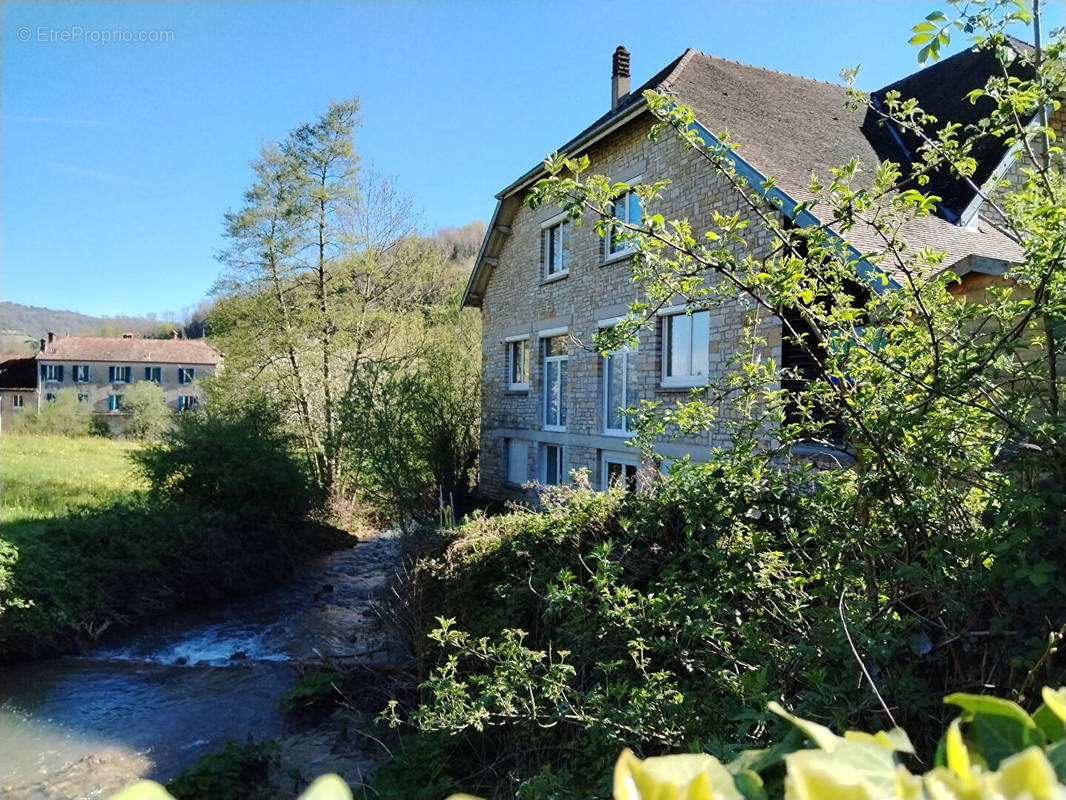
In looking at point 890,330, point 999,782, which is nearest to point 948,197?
point 890,330

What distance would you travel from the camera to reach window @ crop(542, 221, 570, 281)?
15141 mm

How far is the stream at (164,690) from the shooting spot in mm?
7043

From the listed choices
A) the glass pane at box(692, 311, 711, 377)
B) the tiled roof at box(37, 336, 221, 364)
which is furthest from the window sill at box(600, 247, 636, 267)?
the tiled roof at box(37, 336, 221, 364)

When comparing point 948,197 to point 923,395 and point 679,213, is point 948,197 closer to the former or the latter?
point 679,213

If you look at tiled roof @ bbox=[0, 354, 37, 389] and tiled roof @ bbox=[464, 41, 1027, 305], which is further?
tiled roof @ bbox=[0, 354, 37, 389]

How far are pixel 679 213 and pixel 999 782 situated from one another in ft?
37.0

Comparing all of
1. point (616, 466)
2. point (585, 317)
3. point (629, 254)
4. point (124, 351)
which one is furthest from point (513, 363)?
point (124, 351)

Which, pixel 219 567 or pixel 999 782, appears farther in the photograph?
pixel 219 567

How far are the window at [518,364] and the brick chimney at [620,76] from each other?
5.86 meters

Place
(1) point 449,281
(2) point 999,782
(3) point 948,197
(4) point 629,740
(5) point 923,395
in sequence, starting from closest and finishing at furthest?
(2) point 999,782 < (5) point 923,395 < (4) point 629,740 < (3) point 948,197 < (1) point 449,281

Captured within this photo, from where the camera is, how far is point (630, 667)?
178 inches

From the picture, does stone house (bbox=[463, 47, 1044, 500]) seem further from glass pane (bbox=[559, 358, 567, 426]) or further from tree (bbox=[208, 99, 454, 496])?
tree (bbox=[208, 99, 454, 496])

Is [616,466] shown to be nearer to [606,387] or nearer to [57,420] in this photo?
[606,387]

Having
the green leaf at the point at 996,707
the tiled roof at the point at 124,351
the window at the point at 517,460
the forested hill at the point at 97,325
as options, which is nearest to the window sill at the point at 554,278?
the window at the point at 517,460
